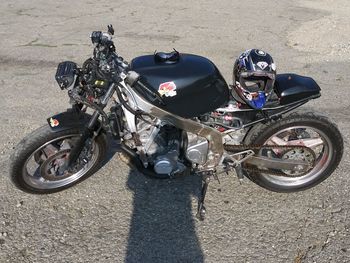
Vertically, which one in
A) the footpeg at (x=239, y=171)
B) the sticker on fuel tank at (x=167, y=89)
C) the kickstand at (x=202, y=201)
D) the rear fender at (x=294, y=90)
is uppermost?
the sticker on fuel tank at (x=167, y=89)

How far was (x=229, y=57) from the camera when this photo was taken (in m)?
7.25

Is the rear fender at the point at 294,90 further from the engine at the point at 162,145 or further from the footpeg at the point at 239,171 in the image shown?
the engine at the point at 162,145

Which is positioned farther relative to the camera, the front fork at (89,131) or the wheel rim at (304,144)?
the wheel rim at (304,144)

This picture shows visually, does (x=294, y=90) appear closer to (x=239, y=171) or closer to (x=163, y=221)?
(x=239, y=171)

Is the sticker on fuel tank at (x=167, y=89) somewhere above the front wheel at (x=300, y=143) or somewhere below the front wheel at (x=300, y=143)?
above

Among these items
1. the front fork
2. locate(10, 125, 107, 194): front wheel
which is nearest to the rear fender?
the front fork

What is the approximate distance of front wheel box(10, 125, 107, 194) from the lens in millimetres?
3258

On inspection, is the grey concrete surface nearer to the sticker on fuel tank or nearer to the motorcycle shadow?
the motorcycle shadow

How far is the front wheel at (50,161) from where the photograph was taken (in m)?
3.26

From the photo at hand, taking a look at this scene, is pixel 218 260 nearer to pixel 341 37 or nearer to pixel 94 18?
pixel 341 37

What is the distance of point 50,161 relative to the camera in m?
3.56

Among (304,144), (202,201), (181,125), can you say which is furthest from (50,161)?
(304,144)

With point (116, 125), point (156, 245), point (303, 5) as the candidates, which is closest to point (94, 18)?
point (303, 5)

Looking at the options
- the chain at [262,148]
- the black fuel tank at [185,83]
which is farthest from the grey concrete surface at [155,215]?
the black fuel tank at [185,83]
